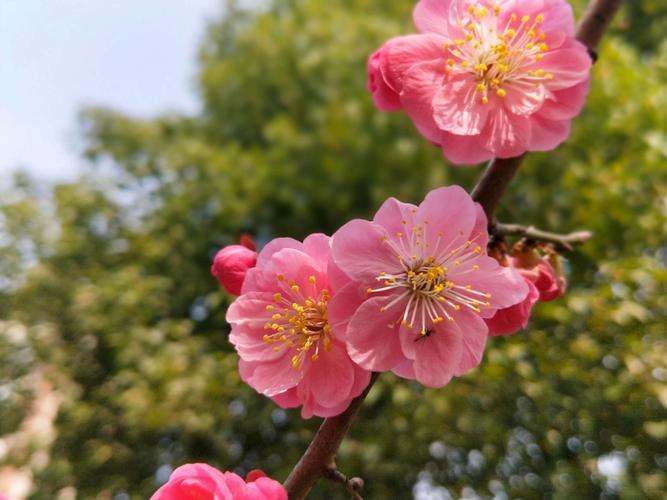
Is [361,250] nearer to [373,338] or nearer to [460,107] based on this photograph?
[373,338]

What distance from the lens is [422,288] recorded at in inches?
25.9

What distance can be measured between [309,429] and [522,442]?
2.68 ft

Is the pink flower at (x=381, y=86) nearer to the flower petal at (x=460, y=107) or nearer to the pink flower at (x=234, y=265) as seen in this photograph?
the flower petal at (x=460, y=107)

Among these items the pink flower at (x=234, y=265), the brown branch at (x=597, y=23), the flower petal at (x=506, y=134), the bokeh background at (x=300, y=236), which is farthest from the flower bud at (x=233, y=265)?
the bokeh background at (x=300, y=236)

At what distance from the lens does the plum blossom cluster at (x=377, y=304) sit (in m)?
0.61

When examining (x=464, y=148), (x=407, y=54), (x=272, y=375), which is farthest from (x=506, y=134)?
(x=272, y=375)

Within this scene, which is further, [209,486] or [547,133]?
[547,133]

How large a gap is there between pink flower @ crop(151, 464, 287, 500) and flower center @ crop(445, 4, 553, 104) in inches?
20.6

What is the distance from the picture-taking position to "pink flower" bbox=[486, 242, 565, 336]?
2.11ft

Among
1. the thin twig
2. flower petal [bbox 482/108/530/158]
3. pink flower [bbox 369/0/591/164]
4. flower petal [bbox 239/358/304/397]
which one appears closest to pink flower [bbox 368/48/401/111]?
pink flower [bbox 369/0/591/164]

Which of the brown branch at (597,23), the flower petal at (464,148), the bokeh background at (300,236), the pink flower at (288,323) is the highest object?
the brown branch at (597,23)

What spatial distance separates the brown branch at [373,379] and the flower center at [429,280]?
9 centimetres

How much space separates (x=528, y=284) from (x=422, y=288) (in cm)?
12

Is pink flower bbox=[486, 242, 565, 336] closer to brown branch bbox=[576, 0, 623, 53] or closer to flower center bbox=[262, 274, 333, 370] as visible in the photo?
flower center bbox=[262, 274, 333, 370]
